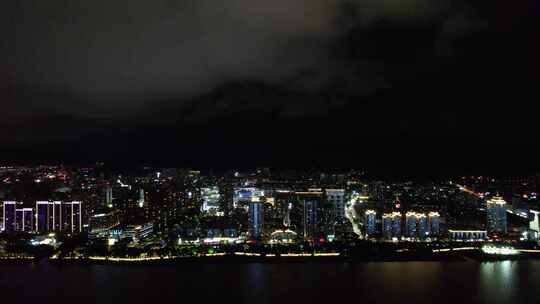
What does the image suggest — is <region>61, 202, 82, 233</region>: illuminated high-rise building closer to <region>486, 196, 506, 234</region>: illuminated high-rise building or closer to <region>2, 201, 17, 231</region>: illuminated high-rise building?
<region>2, 201, 17, 231</region>: illuminated high-rise building

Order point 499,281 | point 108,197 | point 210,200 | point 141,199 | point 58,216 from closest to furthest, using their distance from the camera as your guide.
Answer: point 499,281 → point 58,216 → point 141,199 → point 108,197 → point 210,200

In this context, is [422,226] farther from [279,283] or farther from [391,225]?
[279,283]

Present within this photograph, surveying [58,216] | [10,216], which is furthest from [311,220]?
[10,216]

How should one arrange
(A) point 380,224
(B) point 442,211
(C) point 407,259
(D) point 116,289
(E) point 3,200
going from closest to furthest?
(D) point 116,289 → (C) point 407,259 → (A) point 380,224 → (E) point 3,200 → (B) point 442,211

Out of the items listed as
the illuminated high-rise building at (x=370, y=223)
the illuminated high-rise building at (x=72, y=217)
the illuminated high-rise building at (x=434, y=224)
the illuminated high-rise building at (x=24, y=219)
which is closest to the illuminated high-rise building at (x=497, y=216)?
the illuminated high-rise building at (x=434, y=224)

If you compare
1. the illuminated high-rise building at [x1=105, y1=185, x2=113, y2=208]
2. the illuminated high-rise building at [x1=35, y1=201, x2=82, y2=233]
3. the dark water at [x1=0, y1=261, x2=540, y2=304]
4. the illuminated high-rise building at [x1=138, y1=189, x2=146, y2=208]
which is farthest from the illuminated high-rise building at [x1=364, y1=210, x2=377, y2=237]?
the illuminated high-rise building at [x1=105, y1=185, x2=113, y2=208]

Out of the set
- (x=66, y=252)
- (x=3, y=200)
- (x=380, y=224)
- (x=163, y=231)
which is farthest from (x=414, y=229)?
(x=3, y=200)

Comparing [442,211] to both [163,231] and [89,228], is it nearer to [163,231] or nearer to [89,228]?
[163,231]
